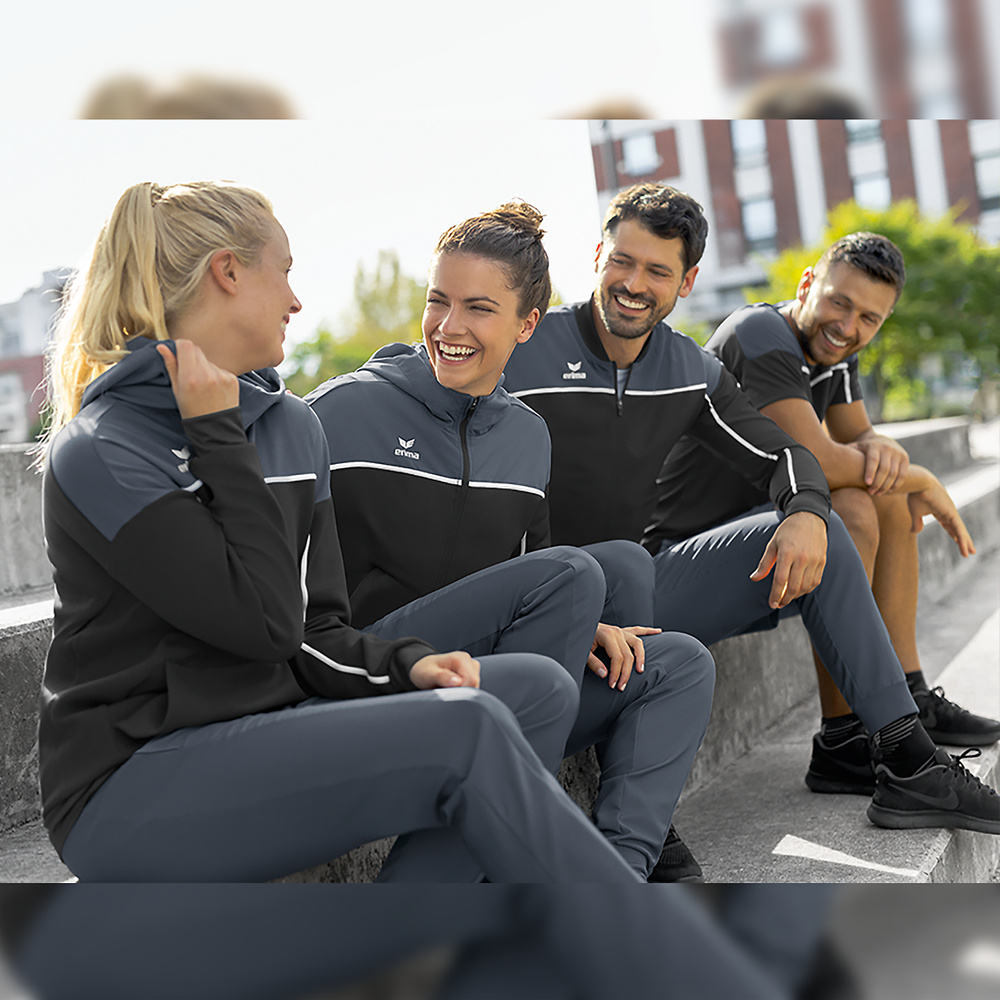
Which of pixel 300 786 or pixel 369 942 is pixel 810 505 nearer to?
pixel 300 786

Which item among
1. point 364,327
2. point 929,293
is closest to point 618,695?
point 929,293

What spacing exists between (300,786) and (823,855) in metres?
1.46

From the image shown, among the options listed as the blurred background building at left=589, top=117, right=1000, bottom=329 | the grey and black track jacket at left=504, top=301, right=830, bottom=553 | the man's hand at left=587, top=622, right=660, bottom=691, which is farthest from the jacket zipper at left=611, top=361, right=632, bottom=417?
the blurred background building at left=589, top=117, right=1000, bottom=329

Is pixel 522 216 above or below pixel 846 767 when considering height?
above

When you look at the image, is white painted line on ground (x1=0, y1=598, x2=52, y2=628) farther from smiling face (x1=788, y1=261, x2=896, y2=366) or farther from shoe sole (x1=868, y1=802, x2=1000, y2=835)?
smiling face (x1=788, y1=261, x2=896, y2=366)

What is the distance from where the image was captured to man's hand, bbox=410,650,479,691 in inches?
59.5

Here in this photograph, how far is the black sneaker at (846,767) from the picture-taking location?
271 centimetres

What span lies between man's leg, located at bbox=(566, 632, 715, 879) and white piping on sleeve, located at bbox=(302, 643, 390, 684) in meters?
0.54

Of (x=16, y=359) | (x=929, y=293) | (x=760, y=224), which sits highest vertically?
(x=760, y=224)

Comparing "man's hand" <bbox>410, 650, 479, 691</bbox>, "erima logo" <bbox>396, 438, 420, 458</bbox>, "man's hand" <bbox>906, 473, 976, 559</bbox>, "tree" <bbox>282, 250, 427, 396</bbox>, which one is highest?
"tree" <bbox>282, 250, 427, 396</bbox>

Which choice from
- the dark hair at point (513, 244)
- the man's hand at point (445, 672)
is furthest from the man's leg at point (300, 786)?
the dark hair at point (513, 244)

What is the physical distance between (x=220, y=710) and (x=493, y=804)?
41 cm

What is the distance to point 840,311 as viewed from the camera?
3.20m

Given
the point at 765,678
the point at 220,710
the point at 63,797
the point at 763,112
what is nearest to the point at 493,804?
the point at 220,710
